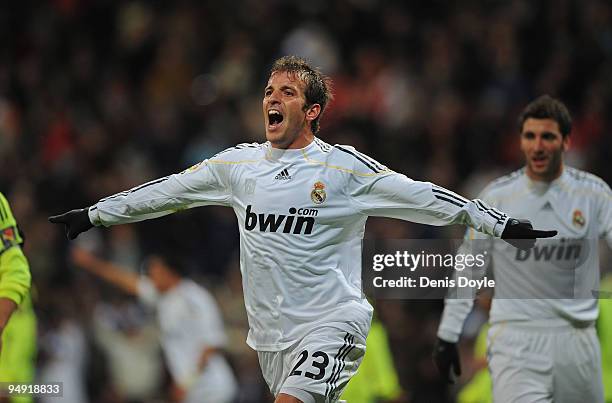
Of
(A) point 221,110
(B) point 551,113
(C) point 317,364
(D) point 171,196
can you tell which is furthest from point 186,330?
(C) point 317,364

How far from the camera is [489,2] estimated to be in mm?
15414

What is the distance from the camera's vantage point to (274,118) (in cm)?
721

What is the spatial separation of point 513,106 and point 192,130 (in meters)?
4.01

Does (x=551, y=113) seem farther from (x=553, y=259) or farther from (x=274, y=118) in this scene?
(x=274, y=118)

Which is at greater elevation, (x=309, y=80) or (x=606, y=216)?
(x=309, y=80)

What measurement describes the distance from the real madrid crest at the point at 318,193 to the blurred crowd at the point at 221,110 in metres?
4.60

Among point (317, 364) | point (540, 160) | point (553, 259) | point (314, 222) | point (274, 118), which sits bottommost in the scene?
point (317, 364)

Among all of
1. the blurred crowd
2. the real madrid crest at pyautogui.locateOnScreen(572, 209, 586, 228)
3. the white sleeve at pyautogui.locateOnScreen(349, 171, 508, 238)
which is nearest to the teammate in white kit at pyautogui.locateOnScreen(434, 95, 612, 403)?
the real madrid crest at pyautogui.locateOnScreen(572, 209, 586, 228)

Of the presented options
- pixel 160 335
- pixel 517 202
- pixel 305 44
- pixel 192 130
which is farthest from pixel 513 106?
pixel 517 202

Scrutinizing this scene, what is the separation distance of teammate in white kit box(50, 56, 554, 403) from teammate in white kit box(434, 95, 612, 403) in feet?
4.64

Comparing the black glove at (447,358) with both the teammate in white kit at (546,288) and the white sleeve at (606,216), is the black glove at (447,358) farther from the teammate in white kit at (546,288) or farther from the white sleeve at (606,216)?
the white sleeve at (606,216)

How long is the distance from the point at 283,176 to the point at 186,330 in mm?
5654

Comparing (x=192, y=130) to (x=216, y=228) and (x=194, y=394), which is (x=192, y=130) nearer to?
(x=216, y=228)

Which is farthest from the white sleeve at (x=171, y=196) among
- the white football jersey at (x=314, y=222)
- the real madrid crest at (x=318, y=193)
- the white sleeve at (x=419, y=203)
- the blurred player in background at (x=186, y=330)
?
the blurred player in background at (x=186, y=330)
